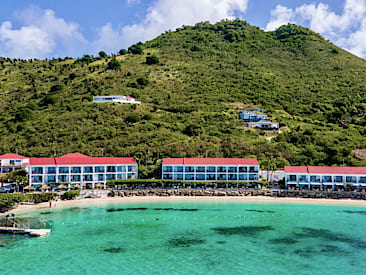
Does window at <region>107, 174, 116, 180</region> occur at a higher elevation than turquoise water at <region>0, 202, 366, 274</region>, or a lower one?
higher

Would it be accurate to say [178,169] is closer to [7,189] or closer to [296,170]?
[296,170]

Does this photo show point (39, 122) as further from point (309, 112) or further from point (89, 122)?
point (309, 112)

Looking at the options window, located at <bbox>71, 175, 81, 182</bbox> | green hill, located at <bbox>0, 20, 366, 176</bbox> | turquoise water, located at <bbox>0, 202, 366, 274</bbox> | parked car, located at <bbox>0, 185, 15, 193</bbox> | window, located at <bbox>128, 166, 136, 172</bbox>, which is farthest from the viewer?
green hill, located at <bbox>0, 20, 366, 176</bbox>

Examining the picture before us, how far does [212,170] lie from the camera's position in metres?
62.2

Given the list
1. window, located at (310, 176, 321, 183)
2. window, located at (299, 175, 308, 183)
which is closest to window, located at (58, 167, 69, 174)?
window, located at (299, 175, 308, 183)

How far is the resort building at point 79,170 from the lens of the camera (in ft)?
189

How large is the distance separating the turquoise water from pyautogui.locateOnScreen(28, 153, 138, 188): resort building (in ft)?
A: 44.0

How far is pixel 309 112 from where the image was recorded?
10669cm

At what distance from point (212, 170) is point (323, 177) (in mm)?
18826

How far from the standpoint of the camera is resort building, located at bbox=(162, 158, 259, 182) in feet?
203

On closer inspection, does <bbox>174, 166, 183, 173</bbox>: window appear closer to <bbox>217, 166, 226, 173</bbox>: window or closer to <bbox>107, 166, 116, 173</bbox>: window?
<bbox>217, 166, 226, 173</bbox>: window

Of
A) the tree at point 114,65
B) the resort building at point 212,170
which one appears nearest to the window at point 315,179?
the resort building at point 212,170

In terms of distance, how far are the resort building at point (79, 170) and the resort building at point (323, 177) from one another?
91.9ft

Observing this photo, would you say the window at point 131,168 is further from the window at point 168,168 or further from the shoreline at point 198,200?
the shoreline at point 198,200
